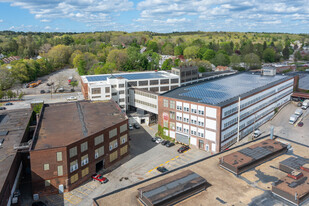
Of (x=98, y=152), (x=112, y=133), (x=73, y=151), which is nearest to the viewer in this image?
(x=73, y=151)

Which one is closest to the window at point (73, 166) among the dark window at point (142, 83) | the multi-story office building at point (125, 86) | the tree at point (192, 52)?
the multi-story office building at point (125, 86)

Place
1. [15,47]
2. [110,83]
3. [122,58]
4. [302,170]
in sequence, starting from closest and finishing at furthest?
[302,170] → [110,83] → [122,58] → [15,47]

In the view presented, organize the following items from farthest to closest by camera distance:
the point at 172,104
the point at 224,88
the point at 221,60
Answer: the point at 221,60, the point at 224,88, the point at 172,104

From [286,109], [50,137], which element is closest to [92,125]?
[50,137]

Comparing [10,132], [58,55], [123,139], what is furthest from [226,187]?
[58,55]

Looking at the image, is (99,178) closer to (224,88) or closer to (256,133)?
(256,133)

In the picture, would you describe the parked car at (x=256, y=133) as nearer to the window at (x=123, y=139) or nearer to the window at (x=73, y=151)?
the window at (x=123, y=139)

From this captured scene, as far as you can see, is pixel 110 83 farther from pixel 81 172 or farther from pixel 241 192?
pixel 241 192

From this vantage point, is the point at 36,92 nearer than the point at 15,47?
Yes
